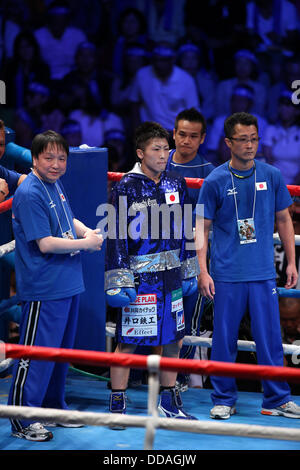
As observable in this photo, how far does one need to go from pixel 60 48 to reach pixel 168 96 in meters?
1.11

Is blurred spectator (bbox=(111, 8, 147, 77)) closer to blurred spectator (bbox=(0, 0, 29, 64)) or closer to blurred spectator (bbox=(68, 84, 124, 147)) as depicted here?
blurred spectator (bbox=(68, 84, 124, 147))

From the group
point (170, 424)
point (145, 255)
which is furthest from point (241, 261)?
point (170, 424)

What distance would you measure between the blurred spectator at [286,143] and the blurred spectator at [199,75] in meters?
0.56

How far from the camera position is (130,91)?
625 centimetres

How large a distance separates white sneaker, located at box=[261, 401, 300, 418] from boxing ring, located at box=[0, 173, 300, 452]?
0.15 feet

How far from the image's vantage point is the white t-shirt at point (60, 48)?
21.0 feet

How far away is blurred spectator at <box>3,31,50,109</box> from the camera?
250 inches

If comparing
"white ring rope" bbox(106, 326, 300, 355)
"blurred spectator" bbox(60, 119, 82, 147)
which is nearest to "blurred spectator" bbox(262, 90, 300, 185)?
"blurred spectator" bbox(60, 119, 82, 147)

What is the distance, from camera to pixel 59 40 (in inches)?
255

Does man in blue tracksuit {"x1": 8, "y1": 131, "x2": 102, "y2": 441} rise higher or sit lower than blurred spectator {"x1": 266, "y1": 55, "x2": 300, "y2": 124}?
lower

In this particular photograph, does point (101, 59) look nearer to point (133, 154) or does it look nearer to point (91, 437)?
point (133, 154)

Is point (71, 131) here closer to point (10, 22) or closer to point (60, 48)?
point (60, 48)

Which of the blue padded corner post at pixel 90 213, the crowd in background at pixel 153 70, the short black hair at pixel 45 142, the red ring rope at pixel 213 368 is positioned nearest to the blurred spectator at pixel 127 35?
the crowd in background at pixel 153 70

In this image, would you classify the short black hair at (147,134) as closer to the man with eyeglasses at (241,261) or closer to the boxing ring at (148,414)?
the man with eyeglasses at (241,261)
